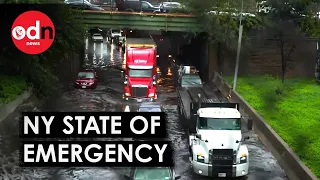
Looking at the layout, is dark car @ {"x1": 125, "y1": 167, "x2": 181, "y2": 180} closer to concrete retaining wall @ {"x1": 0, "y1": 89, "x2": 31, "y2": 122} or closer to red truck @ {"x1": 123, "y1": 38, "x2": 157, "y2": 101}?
concrete retaining wall @ {"x1": 0, "y1": 89, "x2": 31, "y2": 122}

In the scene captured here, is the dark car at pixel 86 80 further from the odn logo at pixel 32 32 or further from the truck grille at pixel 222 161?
the odn logo at pixel 32 32

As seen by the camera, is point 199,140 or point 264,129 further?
point 264,129

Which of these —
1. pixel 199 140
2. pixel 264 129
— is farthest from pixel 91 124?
pixel 264 129

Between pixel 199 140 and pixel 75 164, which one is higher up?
pixel 75 164

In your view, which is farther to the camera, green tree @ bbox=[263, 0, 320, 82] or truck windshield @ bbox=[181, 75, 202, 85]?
truck windshield @ bbox=[181, 75, 202, 85]

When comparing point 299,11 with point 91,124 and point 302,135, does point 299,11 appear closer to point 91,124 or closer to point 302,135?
point 302,135

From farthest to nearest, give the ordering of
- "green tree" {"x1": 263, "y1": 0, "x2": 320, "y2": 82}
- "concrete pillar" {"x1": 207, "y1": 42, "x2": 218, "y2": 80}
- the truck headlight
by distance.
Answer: "concrete pillar" {"x1": 207, "y1": 42, "x2": 218, "y2": 80} → the truck headlight → "green tree" {"x1": 263, "y1": 0, "x2": 320, "y2": 82}

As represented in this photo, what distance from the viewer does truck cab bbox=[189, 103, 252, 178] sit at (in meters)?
6.88

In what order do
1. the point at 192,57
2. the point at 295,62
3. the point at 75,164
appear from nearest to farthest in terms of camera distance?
the point at 295,62
the point at 75,164
the point at 192,57

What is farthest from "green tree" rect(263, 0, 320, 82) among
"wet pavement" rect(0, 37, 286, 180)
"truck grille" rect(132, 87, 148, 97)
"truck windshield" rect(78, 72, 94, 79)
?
"truck windshield" rect(78, 72, 94, 79)

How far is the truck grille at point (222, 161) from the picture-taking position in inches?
270

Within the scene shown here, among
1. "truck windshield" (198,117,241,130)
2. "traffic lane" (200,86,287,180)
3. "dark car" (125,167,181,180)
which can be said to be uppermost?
"truck windshield" (198,117,241,130)

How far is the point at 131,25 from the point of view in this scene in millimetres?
2467

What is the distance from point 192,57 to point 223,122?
1226cm
